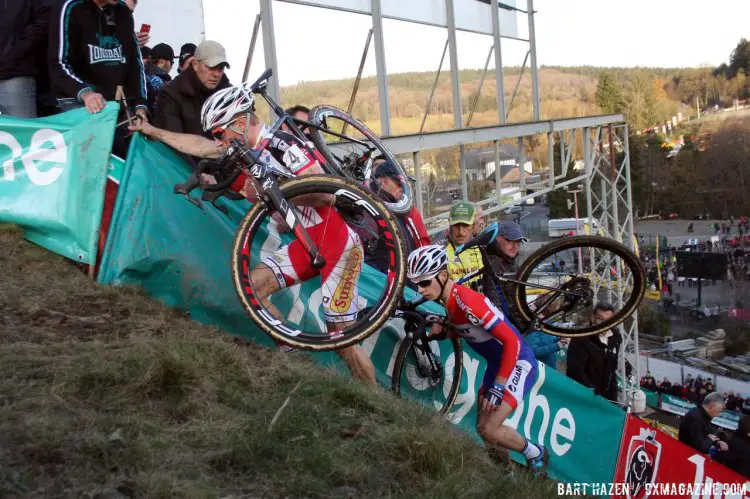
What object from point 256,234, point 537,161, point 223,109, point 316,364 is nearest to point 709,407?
point 316,364

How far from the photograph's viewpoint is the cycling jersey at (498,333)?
536 cm

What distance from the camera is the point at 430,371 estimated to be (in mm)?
5785

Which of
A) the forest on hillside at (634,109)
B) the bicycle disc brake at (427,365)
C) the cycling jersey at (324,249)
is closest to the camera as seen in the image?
the cycling jersey at (324,249)

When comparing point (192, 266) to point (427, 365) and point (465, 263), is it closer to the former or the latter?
point (427, 365)

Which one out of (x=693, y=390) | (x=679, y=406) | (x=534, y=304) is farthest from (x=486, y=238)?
(x=693, y=390)

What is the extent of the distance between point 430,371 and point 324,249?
147cm

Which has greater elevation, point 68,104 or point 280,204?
point 68,104

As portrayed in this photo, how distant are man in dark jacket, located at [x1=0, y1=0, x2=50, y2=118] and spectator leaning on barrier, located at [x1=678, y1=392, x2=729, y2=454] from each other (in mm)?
7303

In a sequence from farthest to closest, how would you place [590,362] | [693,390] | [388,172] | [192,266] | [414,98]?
[693,390], [414,98], [590,362], [388,172], [192,266]

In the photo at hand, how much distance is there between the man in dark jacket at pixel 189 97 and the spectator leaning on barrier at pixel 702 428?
19.5 ft

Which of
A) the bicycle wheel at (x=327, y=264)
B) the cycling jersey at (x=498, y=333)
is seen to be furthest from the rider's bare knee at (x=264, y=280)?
the cycling jersey at (x=498, y=333)

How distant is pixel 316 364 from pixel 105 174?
7.26 ft

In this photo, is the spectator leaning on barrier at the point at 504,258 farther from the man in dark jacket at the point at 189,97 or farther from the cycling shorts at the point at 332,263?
the man in dark jacket at the point at 189,97

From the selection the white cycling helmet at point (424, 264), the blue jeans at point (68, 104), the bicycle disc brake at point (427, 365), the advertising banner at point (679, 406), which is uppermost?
the blue jeans at point (68, 104)
